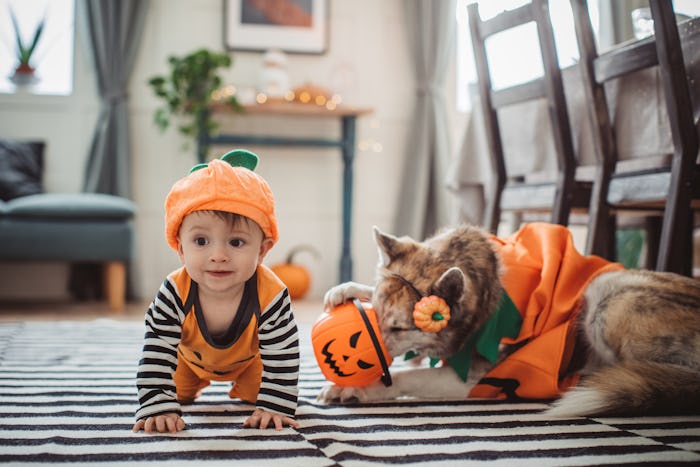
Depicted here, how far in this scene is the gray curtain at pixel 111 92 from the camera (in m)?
4.61

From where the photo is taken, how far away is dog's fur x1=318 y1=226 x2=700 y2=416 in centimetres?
137

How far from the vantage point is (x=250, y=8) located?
4859mm

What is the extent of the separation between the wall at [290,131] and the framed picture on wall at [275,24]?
10cm

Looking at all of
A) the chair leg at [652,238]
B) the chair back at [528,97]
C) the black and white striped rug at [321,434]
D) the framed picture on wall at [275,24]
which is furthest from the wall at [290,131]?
the black and white striped rug at [321,434]

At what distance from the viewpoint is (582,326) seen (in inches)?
66.0

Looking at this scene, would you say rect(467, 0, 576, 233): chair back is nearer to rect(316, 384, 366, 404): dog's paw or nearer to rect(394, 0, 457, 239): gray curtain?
rect(316, 384, 366, 404): dog's paw

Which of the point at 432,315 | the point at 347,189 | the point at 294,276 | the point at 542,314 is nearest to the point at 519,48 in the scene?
the point at 347,189

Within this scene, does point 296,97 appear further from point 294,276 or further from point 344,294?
point 344,294

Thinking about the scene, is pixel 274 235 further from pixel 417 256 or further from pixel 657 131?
pixel 657 131

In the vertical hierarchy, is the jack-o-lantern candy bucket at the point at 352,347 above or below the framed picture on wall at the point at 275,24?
below

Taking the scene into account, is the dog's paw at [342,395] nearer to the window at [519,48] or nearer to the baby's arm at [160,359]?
the baby's arm at [160,359]

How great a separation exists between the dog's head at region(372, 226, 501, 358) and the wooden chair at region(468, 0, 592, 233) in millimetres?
894

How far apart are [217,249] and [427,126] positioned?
4.00 meters

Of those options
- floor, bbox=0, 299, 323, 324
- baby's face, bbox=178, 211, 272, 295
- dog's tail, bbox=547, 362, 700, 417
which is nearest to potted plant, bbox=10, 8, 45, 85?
floor, bbox=0, 299, 323, 324
